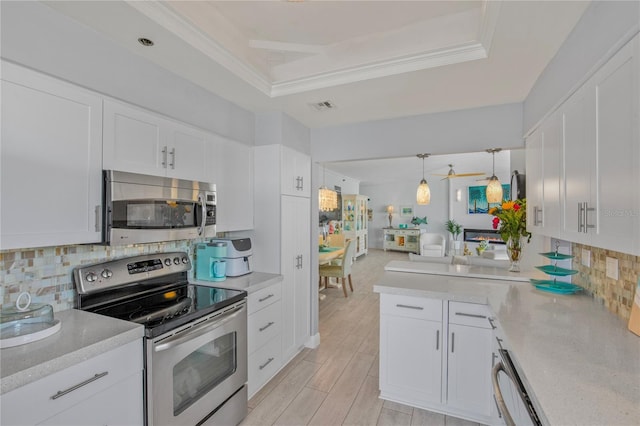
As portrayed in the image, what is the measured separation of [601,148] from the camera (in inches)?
47.0

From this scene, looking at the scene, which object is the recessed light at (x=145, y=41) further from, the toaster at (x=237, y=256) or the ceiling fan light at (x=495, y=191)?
the ceiling fan light at (x=495, y=191)

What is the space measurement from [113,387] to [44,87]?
1.41m

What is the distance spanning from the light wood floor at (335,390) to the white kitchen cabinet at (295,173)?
5.52ft

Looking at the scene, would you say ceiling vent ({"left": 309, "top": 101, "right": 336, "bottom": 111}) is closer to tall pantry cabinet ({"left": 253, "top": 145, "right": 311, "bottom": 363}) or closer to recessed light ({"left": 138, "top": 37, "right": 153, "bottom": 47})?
tall pantry cabinet ({"left": 253, "top": 145, "right": 311, "bottom": 363})

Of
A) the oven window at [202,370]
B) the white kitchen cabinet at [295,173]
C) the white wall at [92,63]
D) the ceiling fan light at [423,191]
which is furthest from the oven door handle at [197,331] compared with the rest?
the ceiling fan light at [423,191]

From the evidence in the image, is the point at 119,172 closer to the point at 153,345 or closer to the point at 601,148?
the point at 153,345

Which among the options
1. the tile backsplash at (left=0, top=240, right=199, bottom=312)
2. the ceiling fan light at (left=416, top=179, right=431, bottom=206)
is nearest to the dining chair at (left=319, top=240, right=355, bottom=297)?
the ceiling fan light at (left=416, top=179, right=431, bottom=206)

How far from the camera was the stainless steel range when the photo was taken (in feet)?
5.00

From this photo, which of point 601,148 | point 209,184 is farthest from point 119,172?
point 601,148

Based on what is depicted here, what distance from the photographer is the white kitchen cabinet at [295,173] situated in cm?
283

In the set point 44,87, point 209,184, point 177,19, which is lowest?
point 209,184

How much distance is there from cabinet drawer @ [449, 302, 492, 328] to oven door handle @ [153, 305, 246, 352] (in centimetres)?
149

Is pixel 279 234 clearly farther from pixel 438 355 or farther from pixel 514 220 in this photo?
pixel 514 220

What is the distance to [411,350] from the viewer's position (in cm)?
220
